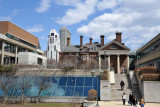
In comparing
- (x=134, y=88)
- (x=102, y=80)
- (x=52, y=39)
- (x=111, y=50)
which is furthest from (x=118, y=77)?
(x=52, y=39)

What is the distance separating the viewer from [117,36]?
61.3 metres

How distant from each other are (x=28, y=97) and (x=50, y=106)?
5.26 meters

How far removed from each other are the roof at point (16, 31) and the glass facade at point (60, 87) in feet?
79.4

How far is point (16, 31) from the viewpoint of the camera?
5338 cm

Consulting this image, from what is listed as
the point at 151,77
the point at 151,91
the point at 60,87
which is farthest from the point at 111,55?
the point at 151,91

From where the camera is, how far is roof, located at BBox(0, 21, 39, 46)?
159ft

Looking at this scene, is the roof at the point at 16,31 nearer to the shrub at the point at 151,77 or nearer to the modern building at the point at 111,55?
the modern building at the point at 111,55

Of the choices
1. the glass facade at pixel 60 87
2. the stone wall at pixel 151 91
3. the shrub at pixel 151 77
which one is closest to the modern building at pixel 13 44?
the glass facade at pixel 60 87

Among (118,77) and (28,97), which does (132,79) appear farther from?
(28,97)

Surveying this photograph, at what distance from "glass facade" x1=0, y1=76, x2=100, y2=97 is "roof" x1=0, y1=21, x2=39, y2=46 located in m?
24.2

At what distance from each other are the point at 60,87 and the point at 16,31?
30902mm

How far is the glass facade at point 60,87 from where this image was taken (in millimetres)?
26719

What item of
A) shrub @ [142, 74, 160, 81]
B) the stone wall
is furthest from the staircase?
shrub @ [142, 74, 160, 81]

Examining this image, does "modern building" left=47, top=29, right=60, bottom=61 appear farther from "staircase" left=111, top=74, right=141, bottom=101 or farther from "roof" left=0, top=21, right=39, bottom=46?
"staircase" left=111, top=74, right=141, bottom=101
